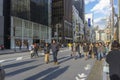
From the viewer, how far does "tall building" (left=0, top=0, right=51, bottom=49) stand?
7081cm

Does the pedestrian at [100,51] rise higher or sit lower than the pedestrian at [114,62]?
lower

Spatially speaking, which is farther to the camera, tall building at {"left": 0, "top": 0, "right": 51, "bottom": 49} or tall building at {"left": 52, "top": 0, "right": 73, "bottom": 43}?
tall building at {"left": 52, "top": 0, "right": 73, "bottom": 43}

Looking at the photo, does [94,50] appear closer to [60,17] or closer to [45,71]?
[45,71]

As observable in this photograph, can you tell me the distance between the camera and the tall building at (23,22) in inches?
2788

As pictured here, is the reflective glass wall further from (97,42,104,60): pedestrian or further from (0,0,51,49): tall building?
(97,42,104,60): pedestrian

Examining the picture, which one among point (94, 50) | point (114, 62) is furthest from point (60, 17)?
point (114, 62)

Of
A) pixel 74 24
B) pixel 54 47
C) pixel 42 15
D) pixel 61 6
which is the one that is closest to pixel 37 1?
pixel 42 15

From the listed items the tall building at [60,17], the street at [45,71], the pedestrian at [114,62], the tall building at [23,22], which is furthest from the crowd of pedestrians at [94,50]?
the tall building at [60,17]

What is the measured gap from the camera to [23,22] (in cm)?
7938

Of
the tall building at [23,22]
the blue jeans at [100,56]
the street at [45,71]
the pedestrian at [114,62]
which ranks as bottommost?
the street at [45,71]

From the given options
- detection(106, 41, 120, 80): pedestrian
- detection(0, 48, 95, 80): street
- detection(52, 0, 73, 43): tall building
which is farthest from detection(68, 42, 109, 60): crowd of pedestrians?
detection(52, 0, 73, 43): tall building

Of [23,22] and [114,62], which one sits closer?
[114,62]

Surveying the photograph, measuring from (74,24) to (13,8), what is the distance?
103 meters

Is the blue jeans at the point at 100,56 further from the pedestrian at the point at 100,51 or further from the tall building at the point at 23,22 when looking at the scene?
the tall building at the point at 23,22
